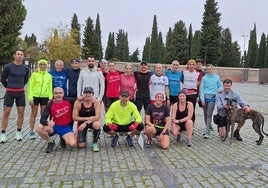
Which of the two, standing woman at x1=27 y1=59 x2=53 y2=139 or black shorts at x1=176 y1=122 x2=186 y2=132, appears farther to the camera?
black shorts at x1=176 y1=122 x2=186 y2=132

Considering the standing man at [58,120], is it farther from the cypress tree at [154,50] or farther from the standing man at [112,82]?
the cypress tree at [154,50]

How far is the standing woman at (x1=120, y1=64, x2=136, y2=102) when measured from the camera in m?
8.09

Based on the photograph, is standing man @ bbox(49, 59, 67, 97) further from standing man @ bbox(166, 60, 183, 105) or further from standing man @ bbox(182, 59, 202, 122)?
standing man @ bbox(182, 59, 202, 122)

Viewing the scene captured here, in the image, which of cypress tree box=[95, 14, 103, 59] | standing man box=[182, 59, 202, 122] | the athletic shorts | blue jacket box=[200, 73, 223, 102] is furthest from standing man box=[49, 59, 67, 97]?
cypress tree box=[95, 14, 103, 59]

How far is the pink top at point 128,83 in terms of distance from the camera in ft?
26.6

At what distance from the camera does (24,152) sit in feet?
22.0

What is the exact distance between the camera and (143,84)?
831 centimetres

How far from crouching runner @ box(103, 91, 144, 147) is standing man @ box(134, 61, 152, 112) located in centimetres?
105

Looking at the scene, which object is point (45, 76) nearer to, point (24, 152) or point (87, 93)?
point (87, 93)

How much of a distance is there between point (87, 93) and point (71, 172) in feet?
6.38

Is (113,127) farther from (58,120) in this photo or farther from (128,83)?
(128,83)

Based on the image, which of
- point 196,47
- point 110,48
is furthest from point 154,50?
point 110,48

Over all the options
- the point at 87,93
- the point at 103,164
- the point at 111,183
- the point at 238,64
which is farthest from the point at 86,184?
the point at 238,64

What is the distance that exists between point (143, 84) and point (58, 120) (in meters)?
2.34
